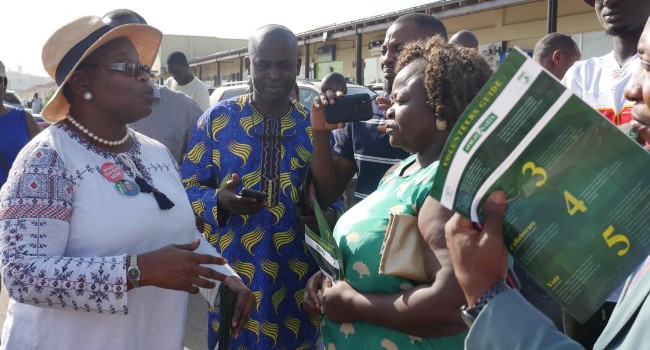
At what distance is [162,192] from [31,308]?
59 cm

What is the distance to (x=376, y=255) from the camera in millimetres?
2053

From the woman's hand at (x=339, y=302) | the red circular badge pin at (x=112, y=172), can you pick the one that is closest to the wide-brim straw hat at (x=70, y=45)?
the red circular badge pin at (x=112, y=172)

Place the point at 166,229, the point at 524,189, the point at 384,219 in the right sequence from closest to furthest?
1. the point at 524,189
2. the point at 384,219
3. the point at 166,229

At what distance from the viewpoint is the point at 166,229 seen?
2326 mm

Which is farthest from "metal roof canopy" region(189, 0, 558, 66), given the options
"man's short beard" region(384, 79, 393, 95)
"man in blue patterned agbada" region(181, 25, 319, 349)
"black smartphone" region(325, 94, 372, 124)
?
"black smartphone" region(325, 94, 372, 124)

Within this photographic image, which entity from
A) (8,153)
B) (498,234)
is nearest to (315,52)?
(8,153)

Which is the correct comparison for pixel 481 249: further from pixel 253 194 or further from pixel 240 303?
pixel 253 194

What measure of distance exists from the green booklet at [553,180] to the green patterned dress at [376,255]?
79cm

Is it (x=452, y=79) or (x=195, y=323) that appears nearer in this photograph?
(x=452, y=79)

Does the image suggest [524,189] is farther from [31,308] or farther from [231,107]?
[231,107]

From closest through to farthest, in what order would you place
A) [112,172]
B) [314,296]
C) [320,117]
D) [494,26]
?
[112,172], [314,296], [320,117], [494,26]

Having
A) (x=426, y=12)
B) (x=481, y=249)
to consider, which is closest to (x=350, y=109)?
(x=481, y=249)

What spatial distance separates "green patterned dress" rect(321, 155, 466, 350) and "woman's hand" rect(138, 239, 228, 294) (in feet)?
1.60

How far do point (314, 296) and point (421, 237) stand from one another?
0.70 meters
